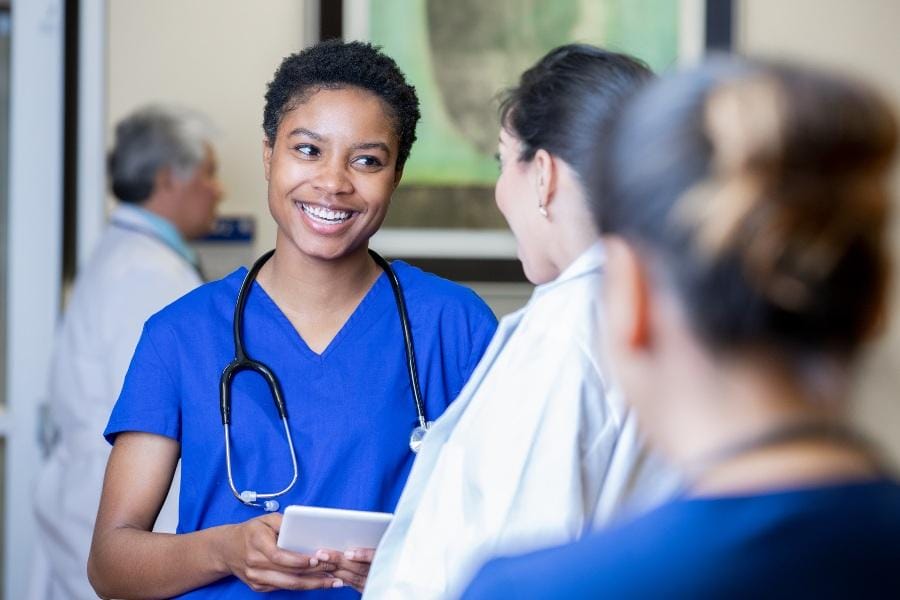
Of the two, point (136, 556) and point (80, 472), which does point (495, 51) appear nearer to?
point (80, 472)

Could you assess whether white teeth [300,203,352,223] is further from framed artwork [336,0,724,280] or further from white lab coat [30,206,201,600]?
framed artwork [336,0,724,280]

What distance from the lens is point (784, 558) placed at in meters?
0.57

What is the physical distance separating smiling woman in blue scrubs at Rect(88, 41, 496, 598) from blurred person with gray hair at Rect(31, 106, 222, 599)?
108 centimetres

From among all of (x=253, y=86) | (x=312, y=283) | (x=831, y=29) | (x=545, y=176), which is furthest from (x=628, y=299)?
(x=831, y=29)

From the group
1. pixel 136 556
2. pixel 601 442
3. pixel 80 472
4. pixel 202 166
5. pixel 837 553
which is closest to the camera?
pixel 837 553

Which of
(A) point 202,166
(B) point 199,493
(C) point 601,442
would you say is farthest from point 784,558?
(A) point 202,166

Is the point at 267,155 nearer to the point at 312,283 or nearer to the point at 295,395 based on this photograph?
the point at 312,283

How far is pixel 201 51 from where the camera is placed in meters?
3.12

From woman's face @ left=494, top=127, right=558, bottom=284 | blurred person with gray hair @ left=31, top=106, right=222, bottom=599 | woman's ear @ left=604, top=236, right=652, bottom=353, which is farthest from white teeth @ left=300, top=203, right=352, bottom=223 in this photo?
blurred person with gray hair @ left=31, top=106, right=222, bottom=599

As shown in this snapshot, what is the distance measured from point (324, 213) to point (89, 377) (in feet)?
4.56

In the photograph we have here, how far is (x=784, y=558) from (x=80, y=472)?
2.33 m

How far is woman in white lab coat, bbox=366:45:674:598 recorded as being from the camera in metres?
1.10

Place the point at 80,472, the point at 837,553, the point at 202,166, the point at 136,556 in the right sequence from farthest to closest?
the point at 202,166, the point at 80,472, the point at 136,556, the point at 837,553

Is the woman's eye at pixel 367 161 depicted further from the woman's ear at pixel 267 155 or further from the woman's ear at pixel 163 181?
the woman's ear at pixel 163 181
